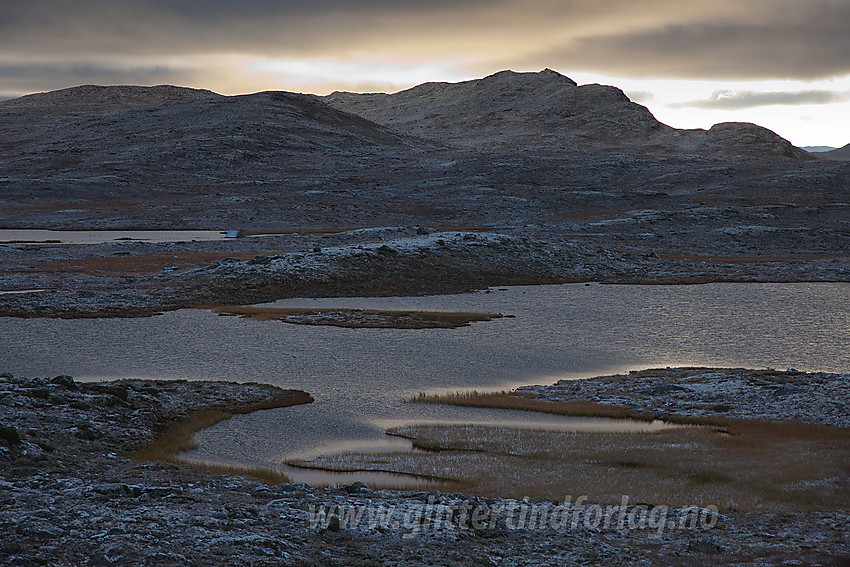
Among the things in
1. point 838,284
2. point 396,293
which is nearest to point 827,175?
point 838,284

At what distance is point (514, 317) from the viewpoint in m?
58.2

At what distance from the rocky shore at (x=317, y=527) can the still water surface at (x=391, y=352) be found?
5.71 metres

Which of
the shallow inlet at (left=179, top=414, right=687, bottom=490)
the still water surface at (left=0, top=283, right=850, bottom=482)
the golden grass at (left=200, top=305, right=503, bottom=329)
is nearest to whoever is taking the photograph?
the shallow inlet at (left=179, top=414, right=687, bottom=490)

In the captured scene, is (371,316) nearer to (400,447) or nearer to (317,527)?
(400,447)

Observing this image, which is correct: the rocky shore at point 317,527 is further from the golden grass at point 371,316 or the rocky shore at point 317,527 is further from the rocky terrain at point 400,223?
the rocky terrain at point 400,223

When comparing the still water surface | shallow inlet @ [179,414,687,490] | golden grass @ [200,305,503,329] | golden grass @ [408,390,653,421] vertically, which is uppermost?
golden grass @ [200,305,503,329]

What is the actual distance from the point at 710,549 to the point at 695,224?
11347 cm

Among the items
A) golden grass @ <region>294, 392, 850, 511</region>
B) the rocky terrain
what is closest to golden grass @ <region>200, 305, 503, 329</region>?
the rocky terrain

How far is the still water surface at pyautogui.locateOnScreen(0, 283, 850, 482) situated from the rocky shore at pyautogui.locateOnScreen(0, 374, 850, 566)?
5.71 meters

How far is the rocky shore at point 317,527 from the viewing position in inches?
623

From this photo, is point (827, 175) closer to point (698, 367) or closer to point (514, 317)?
point (514, 317)

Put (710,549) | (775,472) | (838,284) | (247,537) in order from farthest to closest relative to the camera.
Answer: (838,284) < (775,472) < (710,549) < (247,537)

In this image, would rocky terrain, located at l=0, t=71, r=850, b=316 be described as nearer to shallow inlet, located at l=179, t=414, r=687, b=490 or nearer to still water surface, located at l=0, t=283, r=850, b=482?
still water surface, located at l=0, t=283, r=850, b=482

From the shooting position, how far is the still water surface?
30859mm
